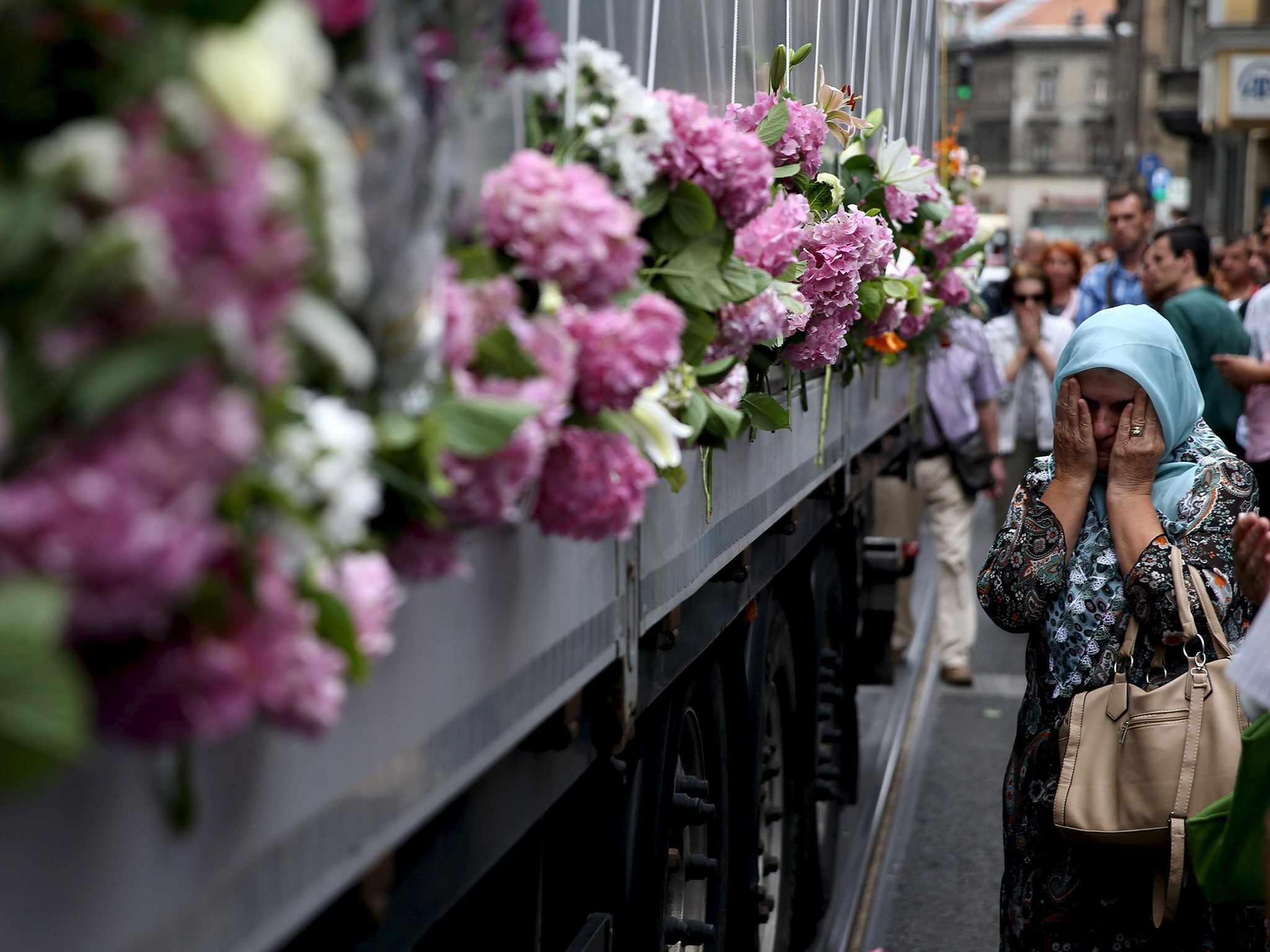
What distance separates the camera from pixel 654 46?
93.3 inches

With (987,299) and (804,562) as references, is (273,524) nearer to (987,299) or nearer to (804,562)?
(804,562)

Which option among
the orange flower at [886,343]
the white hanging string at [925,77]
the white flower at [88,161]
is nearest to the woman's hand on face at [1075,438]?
the orange flower at [886,343]

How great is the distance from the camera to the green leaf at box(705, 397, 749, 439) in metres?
2.13

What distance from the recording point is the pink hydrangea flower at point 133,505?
84 cm

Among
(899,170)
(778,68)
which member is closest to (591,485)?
(778,68)

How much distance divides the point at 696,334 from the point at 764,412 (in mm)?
673

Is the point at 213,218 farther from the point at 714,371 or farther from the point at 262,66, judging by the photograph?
the point at 714,371

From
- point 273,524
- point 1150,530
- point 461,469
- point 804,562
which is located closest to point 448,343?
point 461,469

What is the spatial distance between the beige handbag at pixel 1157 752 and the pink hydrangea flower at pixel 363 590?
2255 millimetres

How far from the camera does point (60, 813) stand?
0.99 m

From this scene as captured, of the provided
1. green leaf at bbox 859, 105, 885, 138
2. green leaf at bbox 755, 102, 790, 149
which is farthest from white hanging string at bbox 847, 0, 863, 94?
green leaf at bbox 755, 102, 790, 149

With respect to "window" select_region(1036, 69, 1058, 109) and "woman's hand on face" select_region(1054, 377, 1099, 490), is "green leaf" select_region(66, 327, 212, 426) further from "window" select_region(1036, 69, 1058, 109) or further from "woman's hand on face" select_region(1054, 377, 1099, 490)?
"window" select_region(1036, 69, 1058, 109)

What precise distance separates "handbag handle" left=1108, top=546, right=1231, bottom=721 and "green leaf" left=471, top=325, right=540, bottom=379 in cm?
205

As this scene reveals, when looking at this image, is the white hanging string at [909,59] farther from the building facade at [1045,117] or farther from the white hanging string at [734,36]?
the building facade at [1045,117]
